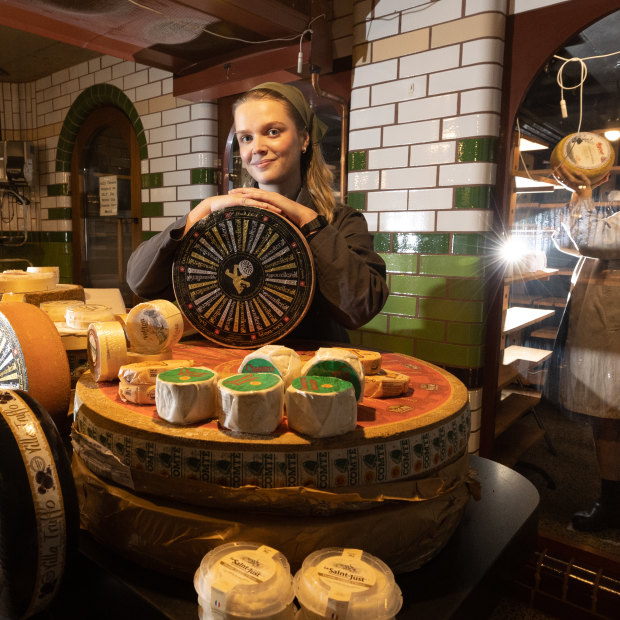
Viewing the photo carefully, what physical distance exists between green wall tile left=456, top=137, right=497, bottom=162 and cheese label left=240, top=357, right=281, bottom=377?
172cm

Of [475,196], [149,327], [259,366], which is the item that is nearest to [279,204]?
[149,327]

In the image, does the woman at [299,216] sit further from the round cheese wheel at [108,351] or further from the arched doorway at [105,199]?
the arched doorway at [105,199]

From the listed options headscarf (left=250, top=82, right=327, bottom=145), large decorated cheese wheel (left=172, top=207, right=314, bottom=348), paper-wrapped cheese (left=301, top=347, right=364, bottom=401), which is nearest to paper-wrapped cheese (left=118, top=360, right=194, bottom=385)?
paper-wrapped cheese (left=301, top=347, right=364, bottom=401)

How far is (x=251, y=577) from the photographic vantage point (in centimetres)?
68

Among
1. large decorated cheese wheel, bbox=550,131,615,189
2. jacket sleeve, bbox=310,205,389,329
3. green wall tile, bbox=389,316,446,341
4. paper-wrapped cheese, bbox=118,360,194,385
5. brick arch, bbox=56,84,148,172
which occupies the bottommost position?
green wall tile, bbox=389,316,446,341

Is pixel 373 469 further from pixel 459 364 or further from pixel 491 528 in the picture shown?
pixel 459 364

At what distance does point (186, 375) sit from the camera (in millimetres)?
889

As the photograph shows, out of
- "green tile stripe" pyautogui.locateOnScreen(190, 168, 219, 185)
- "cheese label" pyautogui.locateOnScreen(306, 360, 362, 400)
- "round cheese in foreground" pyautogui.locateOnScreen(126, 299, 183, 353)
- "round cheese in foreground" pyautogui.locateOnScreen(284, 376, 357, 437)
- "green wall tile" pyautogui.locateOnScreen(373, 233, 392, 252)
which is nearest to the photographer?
"round cheese in foreground" pyautogui.locateOnScreen(284, 376, 357, 437)

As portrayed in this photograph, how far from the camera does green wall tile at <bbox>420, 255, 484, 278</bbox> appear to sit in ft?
7.75

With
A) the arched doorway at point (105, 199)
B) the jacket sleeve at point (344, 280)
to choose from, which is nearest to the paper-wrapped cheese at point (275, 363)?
the jacket sleeve at point (344, 280)

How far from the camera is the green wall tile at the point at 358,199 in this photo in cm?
272

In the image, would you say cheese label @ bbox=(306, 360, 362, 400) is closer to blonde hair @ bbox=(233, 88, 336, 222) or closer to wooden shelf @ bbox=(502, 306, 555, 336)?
blonde hair @ bbox=(233, 88, 336, 222)

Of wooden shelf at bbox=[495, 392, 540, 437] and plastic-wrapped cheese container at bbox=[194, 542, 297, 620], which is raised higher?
plastic-wrapped cheese container at bbox=[194, 542, 297, 620]

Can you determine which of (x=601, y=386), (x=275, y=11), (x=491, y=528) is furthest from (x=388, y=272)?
(x=491, y=528)
